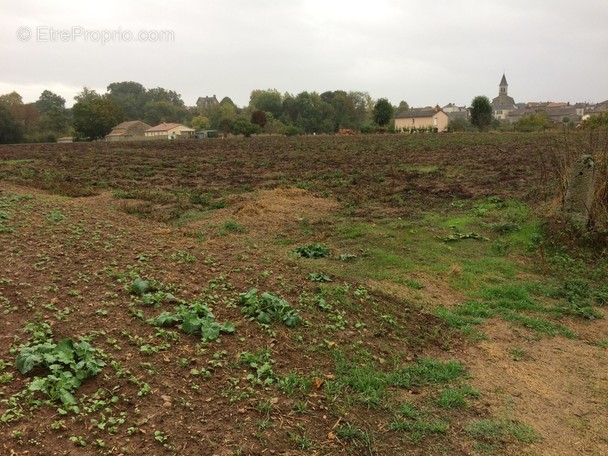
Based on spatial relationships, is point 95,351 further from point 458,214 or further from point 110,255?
point 458,214

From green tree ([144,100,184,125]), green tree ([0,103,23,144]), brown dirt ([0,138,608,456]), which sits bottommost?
brown dirt ([0,138,608,456])

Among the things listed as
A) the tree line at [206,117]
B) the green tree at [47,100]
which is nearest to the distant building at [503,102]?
the tree line at [206,117]

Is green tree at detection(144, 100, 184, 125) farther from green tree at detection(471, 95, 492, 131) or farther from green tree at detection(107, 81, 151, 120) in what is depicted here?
green tree at detection(471, 95, 492, 131)

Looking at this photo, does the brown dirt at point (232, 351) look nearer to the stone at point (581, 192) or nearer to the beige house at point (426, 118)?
the stone at point (581, 192)

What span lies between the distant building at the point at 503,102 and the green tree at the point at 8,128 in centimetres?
11917

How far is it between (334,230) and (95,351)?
18.7 ft

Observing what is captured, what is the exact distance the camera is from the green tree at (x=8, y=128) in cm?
5803

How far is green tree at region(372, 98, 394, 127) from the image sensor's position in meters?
63.2

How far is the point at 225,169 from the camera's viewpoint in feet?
63.2

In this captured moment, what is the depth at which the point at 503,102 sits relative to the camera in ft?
467

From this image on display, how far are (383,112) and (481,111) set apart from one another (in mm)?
13118

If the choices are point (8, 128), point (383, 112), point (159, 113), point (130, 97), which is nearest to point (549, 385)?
point (383, 112)

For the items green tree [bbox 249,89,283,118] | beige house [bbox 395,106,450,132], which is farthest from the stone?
green tree [bbox 249,89,283,118]

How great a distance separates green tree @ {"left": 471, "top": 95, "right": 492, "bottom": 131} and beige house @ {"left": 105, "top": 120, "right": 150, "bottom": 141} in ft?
171
